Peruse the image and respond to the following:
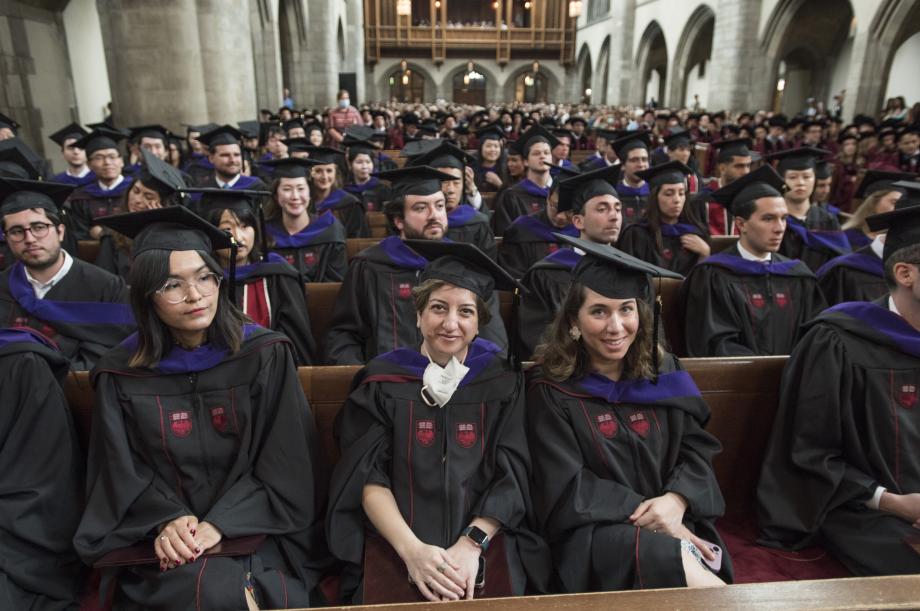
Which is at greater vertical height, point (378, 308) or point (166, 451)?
point (378, 308)

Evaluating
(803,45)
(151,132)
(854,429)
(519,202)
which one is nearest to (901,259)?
(854,429)

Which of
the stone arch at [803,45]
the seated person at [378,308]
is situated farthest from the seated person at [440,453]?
the stone arch at [803,45]

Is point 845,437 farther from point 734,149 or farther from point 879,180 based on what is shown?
point 734,149

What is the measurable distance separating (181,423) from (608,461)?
1.55 metres

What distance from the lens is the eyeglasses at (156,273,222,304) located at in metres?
2.09

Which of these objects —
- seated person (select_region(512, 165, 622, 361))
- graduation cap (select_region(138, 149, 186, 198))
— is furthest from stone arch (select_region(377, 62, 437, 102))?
seated person (select_region(512, 165, 622, 361))

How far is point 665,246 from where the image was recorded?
15.4ft

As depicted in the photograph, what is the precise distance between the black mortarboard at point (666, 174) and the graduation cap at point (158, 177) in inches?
130

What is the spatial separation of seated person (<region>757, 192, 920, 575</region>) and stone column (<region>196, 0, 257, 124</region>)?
8.29 m

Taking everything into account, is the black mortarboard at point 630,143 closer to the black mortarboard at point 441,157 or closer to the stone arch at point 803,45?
the black mortarboard at point 441,157

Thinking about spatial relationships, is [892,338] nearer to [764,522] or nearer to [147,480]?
[764,522]

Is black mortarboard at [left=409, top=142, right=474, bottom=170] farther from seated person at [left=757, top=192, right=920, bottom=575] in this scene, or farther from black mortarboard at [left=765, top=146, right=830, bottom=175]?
seated person at [left=757, top=192, right=920, bottom=575]

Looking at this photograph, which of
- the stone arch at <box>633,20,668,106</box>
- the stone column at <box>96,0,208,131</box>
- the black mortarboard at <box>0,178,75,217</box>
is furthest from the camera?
the stone arch at <box>633,20,668,106</box>

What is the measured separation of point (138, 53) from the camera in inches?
298
